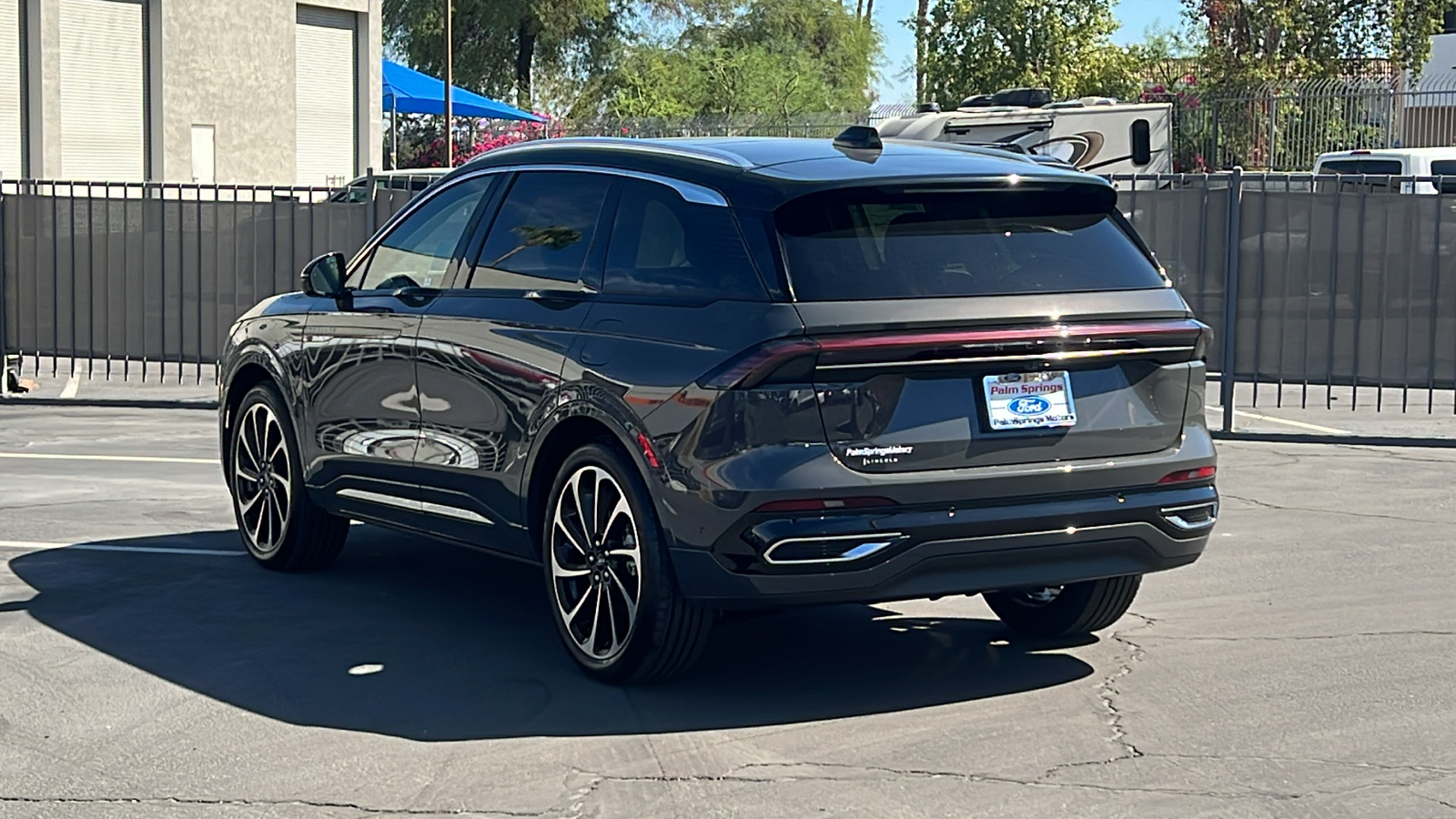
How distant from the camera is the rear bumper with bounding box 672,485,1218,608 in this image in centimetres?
595

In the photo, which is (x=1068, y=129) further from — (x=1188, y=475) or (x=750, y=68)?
(x=750, y=68)

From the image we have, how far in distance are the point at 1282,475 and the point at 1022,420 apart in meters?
6.43

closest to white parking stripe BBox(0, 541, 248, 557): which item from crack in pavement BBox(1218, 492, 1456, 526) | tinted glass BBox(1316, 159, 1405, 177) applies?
crack in pavement BBox(1218, 492, 1456, 526)

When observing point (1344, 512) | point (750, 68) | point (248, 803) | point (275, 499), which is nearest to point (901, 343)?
point (248, 803)

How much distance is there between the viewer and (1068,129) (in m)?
25.7

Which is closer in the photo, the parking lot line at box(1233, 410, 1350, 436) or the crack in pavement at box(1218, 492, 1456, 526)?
the crack in pavement at box(1218, 492, 1456, 526)

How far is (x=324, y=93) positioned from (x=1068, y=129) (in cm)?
1439

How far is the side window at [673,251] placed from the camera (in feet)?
20.5

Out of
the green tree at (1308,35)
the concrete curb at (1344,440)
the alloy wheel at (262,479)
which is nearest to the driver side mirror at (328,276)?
the alloy wheel at (262,479)

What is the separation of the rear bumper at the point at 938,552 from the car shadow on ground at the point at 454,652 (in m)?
Answer: 0.45

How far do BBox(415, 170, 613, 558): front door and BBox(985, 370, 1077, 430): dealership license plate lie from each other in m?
1.44

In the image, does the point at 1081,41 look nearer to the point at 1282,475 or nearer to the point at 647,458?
the point at 1282,475

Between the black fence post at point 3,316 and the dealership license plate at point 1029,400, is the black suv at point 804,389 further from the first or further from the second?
the black fence post at point 3,316

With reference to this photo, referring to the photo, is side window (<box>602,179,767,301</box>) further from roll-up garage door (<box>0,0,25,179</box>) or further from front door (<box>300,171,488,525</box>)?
roll-up garage door (<box>0,0,25,179</box>)
